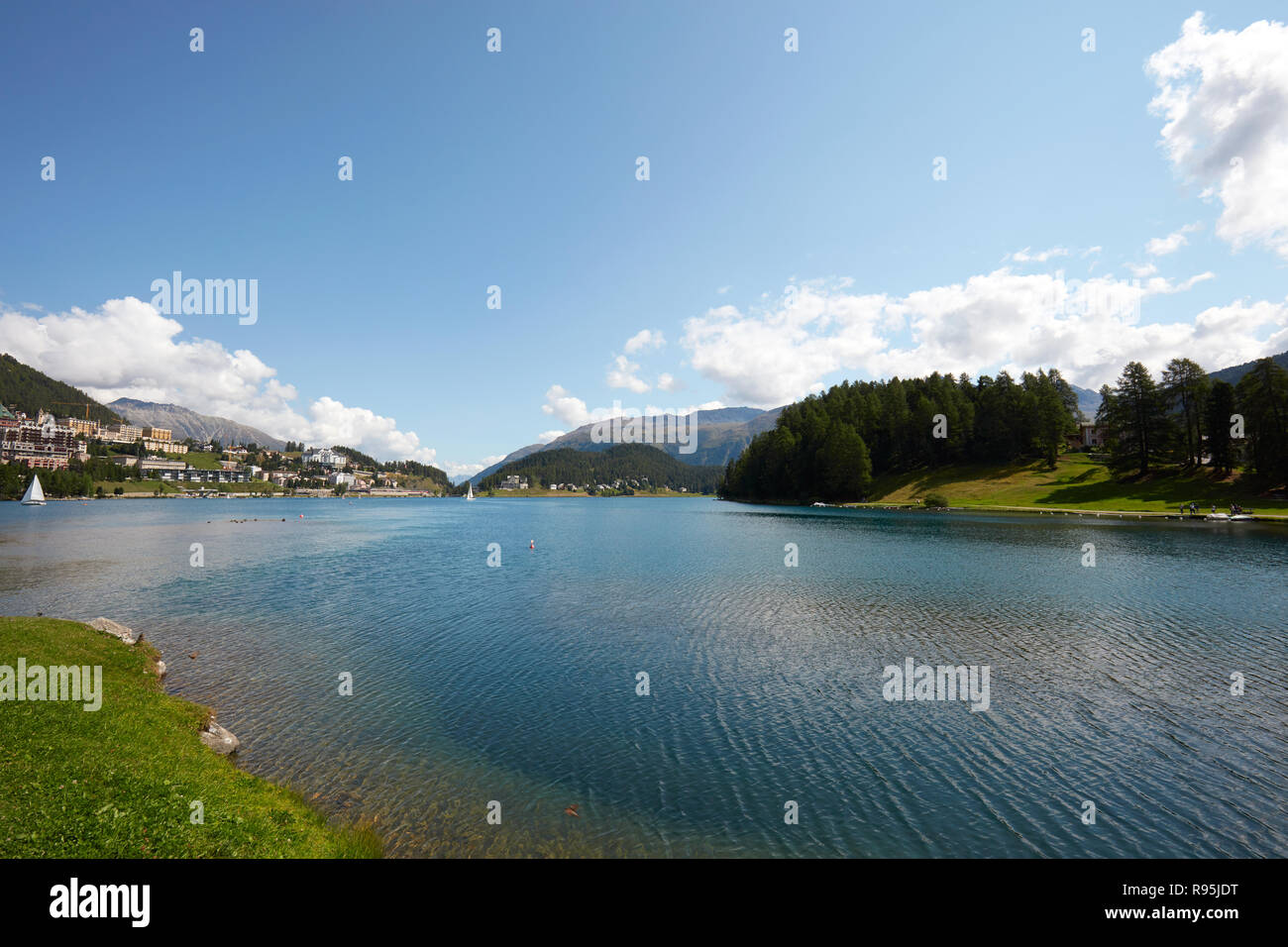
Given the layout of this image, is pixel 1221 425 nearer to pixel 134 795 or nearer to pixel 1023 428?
pixel 1023 428

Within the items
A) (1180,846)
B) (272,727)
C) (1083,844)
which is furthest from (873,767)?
(272,727)

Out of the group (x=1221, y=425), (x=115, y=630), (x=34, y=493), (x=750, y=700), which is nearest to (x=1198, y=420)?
(x=1221, y=425)

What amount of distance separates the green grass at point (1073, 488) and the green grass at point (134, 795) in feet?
448

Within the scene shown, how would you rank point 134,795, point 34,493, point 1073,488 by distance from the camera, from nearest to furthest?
1. point 134,795
2. point 1073,488
3. point 34,493

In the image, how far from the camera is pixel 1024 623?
32844 millimetres

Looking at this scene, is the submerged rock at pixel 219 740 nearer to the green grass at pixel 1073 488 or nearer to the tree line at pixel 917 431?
the green grass at pixel 1073 488

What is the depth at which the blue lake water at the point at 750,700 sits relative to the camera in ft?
46.1

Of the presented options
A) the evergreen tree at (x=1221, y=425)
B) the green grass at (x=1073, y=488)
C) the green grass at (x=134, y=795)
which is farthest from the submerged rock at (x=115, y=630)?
the evergreen tree at (x=1221, y=425)

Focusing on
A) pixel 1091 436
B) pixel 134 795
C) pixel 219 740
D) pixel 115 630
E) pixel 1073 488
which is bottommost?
pixel 219 740

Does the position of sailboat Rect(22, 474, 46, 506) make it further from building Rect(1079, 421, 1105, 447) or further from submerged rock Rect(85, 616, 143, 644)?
building Rect(1079, 421, 1105, 447)

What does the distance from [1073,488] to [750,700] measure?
135 metres

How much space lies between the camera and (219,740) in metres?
17.4
